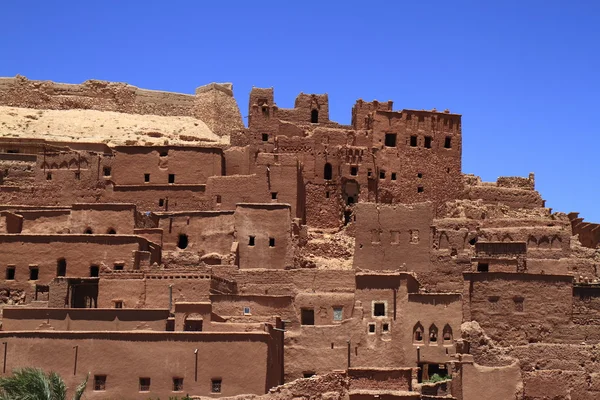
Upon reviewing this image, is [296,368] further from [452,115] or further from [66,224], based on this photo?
[452,115]

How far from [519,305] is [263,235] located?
10812 mm

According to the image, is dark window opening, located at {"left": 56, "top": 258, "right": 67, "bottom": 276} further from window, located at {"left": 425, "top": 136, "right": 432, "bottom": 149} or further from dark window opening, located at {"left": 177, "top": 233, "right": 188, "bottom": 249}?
window, located at {"left": 425, "top": 136, "right": 432, "bottom": 149}

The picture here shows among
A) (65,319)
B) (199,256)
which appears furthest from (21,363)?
(199,256)

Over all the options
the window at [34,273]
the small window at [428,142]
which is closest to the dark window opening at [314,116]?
the small window at [428,142]

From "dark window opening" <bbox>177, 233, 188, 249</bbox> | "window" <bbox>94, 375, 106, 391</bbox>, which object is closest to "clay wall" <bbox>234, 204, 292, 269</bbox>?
"dark window opening" <bbox>177, 233, 188, 249</bbox>

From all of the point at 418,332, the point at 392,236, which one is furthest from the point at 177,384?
the point at 392,236

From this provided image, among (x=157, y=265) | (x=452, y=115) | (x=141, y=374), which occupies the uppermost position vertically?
(x=452, y=115)

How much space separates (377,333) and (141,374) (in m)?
8.84

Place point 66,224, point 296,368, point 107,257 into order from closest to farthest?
1. point 296,368
2. point 107,257
3. point 66,224

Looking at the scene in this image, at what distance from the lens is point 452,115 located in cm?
5556

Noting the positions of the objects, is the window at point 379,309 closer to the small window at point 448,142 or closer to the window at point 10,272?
the window at point 10,272

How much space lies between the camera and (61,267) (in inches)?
1738

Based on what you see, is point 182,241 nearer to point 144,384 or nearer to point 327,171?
point 327,171

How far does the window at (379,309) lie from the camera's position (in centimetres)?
4159
